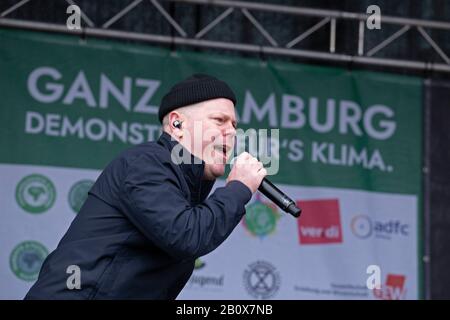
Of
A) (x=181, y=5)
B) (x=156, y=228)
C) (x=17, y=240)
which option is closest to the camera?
(x=156, y=228)

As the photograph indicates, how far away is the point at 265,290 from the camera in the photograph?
18.5ft

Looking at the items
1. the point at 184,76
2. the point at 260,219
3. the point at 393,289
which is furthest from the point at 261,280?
the point at 184,76

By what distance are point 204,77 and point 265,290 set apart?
123 inches

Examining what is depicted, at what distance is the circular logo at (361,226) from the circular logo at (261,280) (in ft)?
1.89

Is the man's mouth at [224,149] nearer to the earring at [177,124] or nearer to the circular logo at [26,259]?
the earring at [177,124]

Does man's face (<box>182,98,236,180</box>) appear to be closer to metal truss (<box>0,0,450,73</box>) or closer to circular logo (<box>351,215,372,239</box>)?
metal truss (<box>0,0,450,73</box>)

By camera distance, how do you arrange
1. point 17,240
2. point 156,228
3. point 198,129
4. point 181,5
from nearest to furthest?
point 156,228 < point 198,129 < point 17,240 < point 181,5

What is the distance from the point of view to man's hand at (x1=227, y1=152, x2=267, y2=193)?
2.56 metres

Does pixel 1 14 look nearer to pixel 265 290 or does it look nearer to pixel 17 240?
pixel 17 240

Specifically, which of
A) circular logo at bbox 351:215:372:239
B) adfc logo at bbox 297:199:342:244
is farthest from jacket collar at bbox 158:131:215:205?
circular logo at bbox 351:215:372:239

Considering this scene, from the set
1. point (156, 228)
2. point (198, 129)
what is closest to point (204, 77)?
point (198, 129)

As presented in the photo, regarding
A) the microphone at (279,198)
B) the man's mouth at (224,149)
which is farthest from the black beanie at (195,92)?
the microphone at (279,198)

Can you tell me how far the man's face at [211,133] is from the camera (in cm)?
256

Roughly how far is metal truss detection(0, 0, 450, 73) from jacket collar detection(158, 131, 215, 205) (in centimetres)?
307
